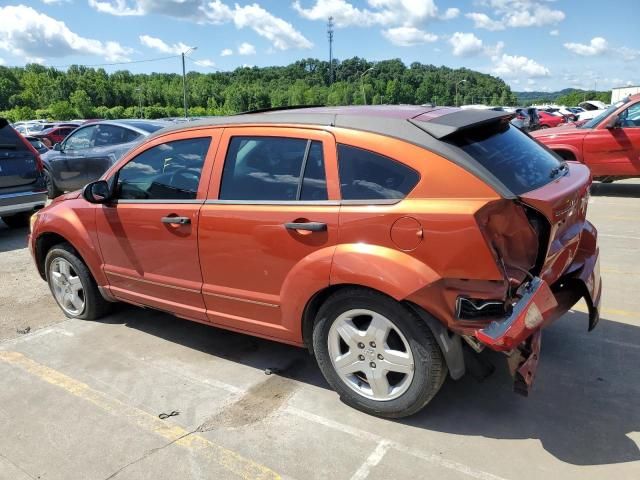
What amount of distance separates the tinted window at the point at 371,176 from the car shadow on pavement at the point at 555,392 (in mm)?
1330

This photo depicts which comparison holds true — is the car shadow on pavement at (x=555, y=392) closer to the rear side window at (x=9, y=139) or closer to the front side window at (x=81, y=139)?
the rear side window at (x=9, y=139)

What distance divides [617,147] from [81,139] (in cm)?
1014

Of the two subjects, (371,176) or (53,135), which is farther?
(53,135)

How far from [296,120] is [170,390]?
1.96 m

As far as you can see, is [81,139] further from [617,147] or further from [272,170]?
[617,147]

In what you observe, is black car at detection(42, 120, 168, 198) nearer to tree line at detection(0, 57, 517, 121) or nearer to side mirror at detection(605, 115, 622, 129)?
side mirror at detection(605, 115, 622, 129)

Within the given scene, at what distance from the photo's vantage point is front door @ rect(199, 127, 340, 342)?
3168 mm

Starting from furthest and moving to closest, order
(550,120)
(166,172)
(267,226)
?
(550,120)
(166,172)
(267,226)

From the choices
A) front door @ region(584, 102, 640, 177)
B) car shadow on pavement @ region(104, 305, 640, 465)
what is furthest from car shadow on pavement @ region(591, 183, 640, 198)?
car shadow on pavement @ region(104, 305, 640, 465)

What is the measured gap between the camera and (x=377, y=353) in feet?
10.0

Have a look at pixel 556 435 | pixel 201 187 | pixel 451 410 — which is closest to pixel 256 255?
pixel 201 187

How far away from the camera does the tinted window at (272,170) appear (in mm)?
3250

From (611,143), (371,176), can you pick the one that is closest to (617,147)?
(611,143)

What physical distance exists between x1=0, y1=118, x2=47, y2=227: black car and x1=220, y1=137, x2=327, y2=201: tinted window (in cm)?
583
